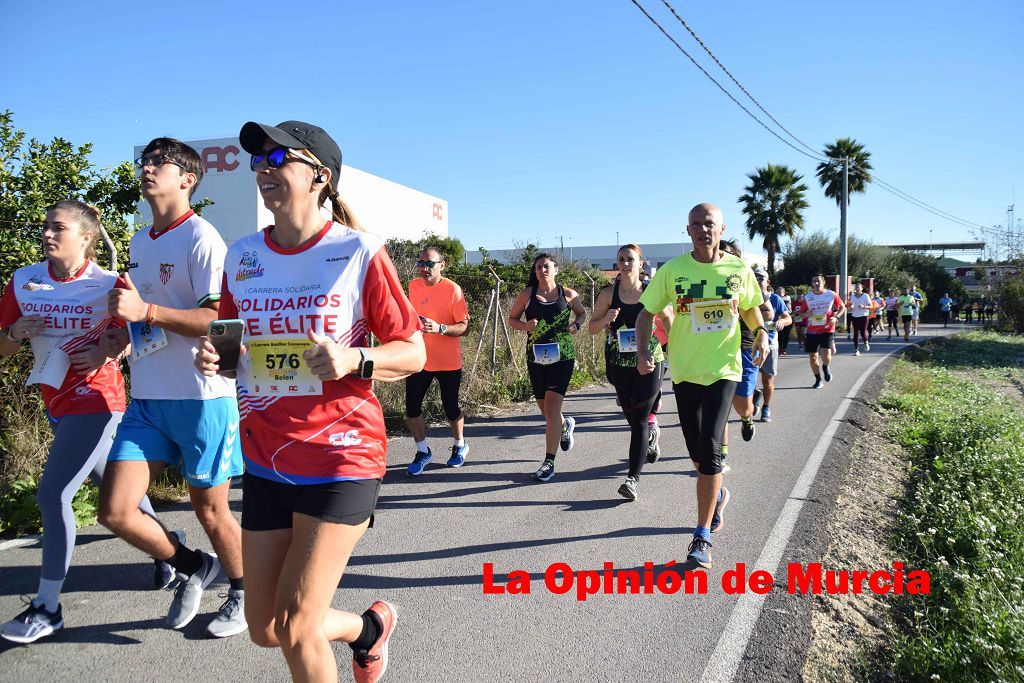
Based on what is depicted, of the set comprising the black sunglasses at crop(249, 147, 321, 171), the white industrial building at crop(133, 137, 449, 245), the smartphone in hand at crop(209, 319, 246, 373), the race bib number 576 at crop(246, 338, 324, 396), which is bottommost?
the race bib number 576 at crop(246, 338, 324, 396)

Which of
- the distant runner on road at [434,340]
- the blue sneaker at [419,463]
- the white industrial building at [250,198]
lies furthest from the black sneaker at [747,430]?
the white industrial building at [250,198]

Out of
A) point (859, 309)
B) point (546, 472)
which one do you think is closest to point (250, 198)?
point (859, 309)

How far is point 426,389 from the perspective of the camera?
21.3 ft

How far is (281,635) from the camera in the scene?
86.9 inches

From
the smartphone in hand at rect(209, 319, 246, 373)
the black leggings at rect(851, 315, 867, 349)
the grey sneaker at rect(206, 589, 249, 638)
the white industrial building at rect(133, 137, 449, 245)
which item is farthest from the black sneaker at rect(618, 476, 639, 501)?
the white industrial building at rect(133, 137, 449, 245)

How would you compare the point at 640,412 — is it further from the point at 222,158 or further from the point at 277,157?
the point at 222,158

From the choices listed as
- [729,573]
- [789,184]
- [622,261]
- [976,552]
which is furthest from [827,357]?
[789,184]

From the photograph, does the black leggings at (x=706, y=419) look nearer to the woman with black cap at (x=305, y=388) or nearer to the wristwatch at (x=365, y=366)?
the woman with black cap at (x=305, y=388)

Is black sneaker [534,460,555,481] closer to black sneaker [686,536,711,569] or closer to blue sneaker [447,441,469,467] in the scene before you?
blue sneaker [447,441,469,467]

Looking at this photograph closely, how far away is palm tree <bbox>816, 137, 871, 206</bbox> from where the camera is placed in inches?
1651

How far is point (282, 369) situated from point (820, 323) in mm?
12118

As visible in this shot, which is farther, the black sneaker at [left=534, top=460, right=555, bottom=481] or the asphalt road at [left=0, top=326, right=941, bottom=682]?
the black sneaker at [left=534, top=460, right=555, bottom=481]

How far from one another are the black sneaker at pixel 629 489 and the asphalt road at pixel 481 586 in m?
0.06

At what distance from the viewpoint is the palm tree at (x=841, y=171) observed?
41.9 metres
